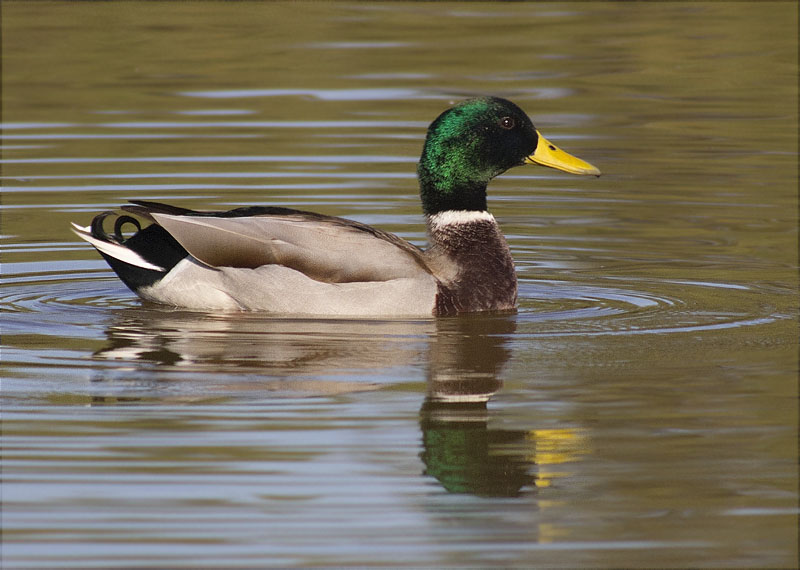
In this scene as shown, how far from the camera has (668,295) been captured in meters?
9.81

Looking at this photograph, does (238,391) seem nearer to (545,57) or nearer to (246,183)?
(246,183)

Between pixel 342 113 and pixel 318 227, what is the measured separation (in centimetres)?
692

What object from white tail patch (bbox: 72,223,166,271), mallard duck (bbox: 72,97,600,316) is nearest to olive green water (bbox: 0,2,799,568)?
mallard duck (bbox: 72,97,600,316)

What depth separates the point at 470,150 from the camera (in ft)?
32.0

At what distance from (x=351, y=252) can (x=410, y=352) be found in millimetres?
970

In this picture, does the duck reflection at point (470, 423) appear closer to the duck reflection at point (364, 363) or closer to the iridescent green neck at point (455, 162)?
the duck reflection at point (364, 363)

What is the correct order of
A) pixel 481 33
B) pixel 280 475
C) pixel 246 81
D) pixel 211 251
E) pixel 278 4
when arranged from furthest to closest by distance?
pixel 278 4
pixel 481 33
pixel 246 81
pixel 211 251
pixel 280 475

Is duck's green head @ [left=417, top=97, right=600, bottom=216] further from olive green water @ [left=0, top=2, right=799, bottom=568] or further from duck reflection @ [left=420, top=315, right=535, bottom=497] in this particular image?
duck reflection @ [left=420, top=315, right=535, bottom=497]

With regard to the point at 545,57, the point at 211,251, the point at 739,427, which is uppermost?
the point at 545,57

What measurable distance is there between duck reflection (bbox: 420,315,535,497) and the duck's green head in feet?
3.54

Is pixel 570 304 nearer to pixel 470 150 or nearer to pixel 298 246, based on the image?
pixel 470 150

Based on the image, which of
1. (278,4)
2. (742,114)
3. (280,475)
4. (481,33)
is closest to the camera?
(280,475)

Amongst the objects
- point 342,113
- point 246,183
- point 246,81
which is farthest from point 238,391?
point 246,81

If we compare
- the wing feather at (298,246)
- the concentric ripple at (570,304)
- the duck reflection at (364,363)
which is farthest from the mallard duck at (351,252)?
the concentric ripple at (570,304)
